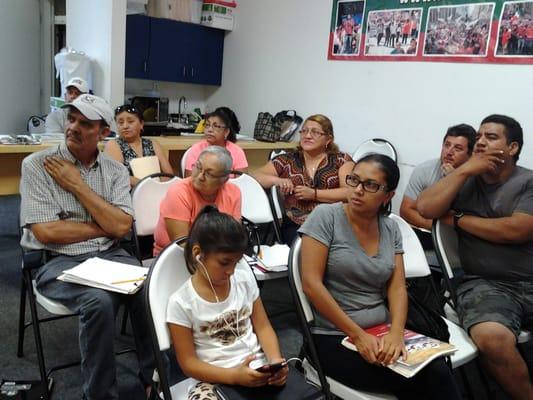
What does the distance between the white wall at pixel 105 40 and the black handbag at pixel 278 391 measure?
3798 millimetres

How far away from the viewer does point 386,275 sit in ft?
6.05

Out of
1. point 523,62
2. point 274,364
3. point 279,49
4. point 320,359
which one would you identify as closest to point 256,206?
point 320,359

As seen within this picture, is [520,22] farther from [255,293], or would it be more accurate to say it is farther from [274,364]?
[274,364]

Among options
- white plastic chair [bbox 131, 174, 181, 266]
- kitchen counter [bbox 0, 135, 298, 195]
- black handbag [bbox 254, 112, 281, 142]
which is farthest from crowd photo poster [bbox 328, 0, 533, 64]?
white plastic chair [bbox 131, 174, 181, 266]

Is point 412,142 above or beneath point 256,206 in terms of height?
above

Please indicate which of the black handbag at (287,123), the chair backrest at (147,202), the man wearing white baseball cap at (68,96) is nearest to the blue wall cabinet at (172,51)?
the man wearing white baseball cap at (68,96)

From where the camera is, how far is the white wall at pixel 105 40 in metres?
4.45

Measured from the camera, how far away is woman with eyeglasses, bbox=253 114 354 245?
3.01 metres

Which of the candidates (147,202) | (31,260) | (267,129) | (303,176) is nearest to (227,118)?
(303,176)

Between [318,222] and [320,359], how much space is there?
50 centimetres

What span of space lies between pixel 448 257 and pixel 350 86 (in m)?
2.66

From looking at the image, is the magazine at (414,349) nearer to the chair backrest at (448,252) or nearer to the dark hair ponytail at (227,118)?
the chair backrest at (448,252)

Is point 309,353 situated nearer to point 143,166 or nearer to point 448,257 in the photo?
point 448,257

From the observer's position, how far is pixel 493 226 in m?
2.16
